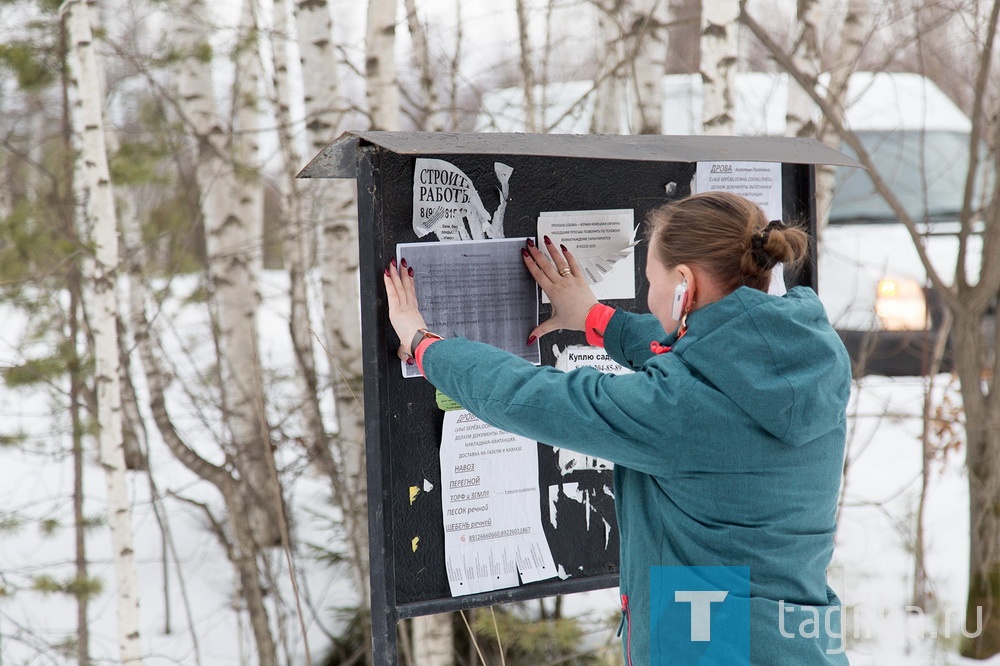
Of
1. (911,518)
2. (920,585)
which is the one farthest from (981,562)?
(911,518)

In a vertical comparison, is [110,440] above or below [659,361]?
below

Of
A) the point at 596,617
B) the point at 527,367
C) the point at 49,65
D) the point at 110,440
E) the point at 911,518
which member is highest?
the point at 49,65

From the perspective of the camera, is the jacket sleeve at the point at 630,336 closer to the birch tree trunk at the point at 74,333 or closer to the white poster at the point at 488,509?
the white poster at the point at 488,509

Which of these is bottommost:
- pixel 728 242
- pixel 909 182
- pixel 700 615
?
pixel 700 615

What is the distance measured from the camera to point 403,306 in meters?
1.91

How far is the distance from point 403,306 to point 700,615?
2.79 ft

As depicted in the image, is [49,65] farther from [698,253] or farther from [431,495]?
[698,253]

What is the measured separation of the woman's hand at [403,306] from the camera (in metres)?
1.86

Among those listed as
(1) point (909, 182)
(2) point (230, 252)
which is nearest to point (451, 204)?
(2) point (230, 252)

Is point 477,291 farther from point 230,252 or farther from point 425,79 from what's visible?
point 230,252

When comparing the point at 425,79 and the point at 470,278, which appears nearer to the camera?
the point at 470,278

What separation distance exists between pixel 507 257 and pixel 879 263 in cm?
468

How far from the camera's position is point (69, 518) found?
20.9 feet

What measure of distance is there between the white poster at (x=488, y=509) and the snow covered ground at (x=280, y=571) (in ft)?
6.84
